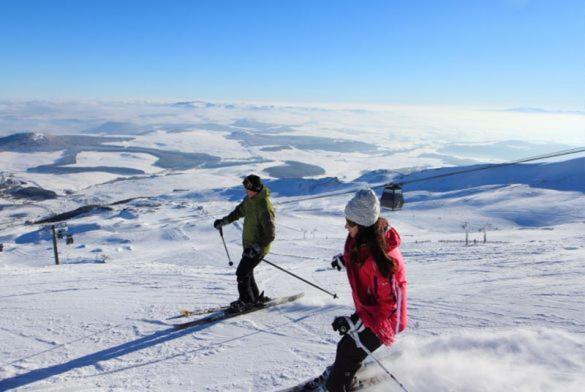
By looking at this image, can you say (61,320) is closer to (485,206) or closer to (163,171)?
(485,206)

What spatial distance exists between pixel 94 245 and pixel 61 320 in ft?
113

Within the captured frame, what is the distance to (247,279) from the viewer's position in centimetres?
667

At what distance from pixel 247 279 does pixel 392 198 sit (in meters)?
2.77

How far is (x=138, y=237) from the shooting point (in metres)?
40.2

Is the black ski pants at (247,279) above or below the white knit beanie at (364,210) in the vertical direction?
below

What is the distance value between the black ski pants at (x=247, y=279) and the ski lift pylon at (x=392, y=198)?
94.6 inches

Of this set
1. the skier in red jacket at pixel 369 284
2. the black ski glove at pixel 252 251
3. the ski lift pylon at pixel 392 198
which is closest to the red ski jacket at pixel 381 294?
the skier in red jacket at pixel 369 284

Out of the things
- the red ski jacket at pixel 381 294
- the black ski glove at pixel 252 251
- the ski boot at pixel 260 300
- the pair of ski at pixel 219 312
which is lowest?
the pair of ski at pixel 219 312

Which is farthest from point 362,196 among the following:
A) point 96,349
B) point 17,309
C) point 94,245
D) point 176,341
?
point 94,245

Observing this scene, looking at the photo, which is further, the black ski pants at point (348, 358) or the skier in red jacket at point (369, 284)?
the black ski pants at point (348, 358)

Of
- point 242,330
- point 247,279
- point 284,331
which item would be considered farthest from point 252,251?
point 284,331

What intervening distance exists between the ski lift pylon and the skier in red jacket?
3972 millimetres

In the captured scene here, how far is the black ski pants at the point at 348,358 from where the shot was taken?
3.47m

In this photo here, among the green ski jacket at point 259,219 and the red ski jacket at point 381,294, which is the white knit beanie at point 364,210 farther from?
the green ski jacket at point 259,219
